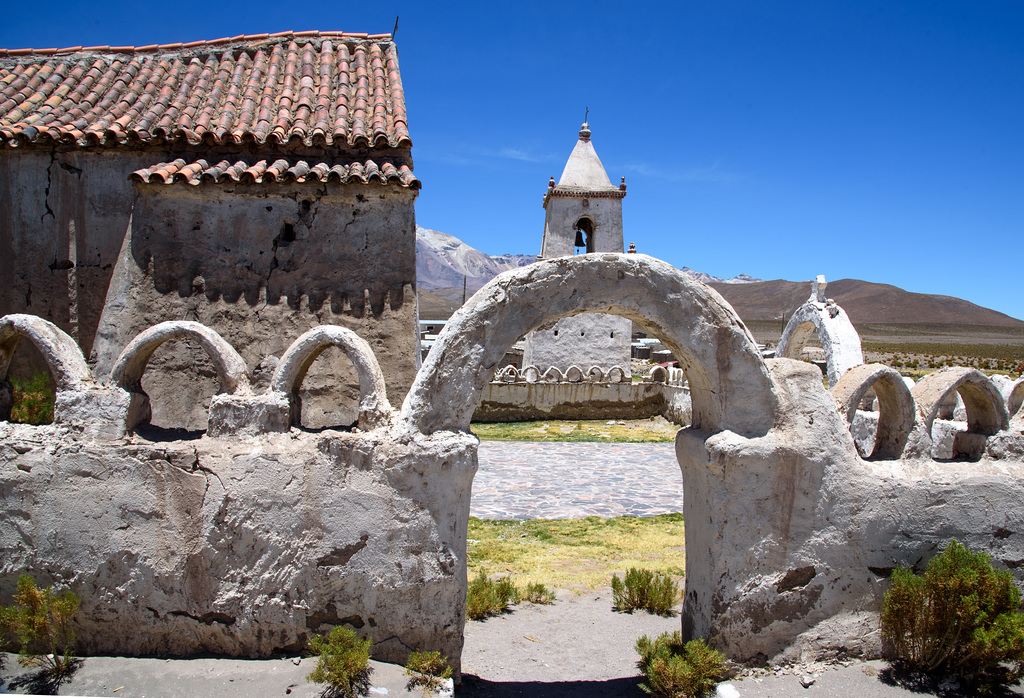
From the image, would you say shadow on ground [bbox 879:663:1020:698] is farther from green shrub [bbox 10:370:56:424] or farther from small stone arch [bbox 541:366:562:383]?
small stone arch [bbox 541:366:562:383]

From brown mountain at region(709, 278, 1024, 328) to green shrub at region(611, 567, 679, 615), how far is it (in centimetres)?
10146

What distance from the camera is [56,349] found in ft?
13.7

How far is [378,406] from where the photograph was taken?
4.18 meters

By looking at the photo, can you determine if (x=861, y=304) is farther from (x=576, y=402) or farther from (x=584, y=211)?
(x=576, y=402)

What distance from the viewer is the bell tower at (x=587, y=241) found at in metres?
24.8

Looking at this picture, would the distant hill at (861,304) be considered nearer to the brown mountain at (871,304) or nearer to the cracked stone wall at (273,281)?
the brown mountain at (871,304)

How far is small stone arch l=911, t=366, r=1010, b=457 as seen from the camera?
4.68m

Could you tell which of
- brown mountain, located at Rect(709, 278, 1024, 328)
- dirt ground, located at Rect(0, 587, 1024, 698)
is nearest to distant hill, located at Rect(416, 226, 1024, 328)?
brown mountain, located at Rect(709, 278, 1024, 328)

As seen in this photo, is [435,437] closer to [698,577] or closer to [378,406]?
[378,406]

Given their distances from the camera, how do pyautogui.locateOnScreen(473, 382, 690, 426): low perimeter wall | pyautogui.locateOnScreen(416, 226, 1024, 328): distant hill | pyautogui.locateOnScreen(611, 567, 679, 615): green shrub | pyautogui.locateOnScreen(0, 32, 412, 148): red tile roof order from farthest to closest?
pyautogui.locateOnScreen(416, 226, 1024, 328): distant hill
pyautogui.locateOnScreen(473, 382, 690, 426): low perimeter wall
pyautogui.locateOnScreen(0, 32, 412, 148): red tile roof
pyautogui.locateOnScreen(611, 567, 679, 615): green shrub

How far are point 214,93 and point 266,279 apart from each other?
9.60 feet

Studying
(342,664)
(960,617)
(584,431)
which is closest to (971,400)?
(960,617)

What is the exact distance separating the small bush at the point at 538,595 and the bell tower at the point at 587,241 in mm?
18033

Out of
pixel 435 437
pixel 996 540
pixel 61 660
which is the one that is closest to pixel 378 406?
pixel 435 437
